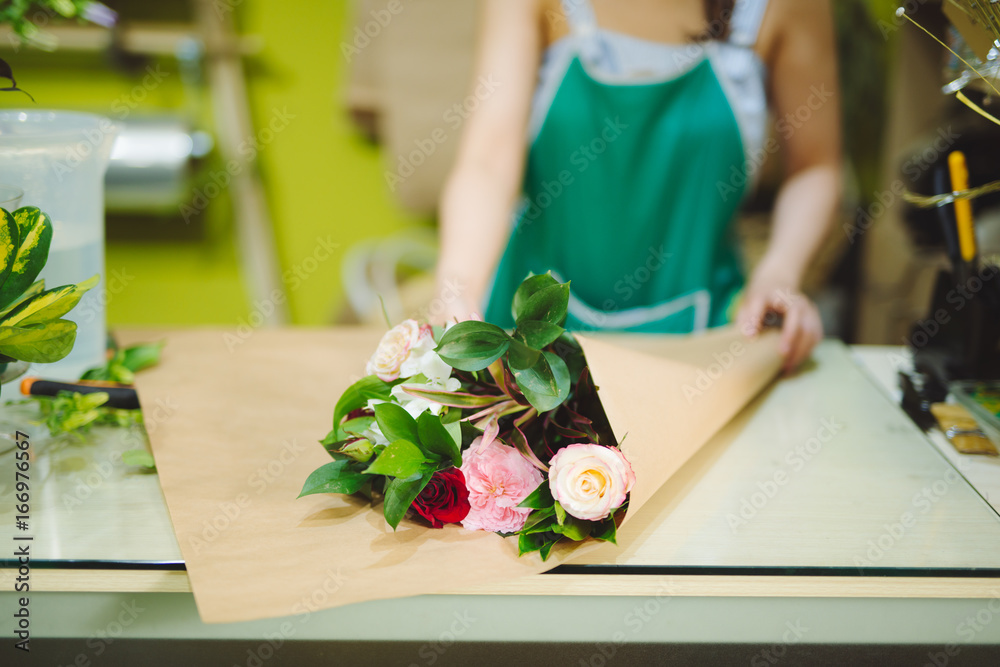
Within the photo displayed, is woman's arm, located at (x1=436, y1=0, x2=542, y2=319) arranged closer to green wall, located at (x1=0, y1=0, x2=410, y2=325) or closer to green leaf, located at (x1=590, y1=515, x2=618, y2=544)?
green leaf, located at (x1=590, y1=515, x2=618, y2=544)

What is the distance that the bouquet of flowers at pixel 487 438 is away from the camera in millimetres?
486

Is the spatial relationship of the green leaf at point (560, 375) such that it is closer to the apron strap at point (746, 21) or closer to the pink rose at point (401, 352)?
the pink rose at point (401, 352)

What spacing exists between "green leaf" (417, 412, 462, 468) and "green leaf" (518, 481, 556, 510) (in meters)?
0.06

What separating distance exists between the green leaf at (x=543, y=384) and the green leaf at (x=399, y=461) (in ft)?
0.31

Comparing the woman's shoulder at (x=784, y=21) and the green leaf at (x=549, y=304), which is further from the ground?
the woman's shoulder at (x=784, y=21)

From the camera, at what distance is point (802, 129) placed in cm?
113

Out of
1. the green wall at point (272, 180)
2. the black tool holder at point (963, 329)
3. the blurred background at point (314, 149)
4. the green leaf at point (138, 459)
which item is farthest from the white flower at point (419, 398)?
the green wall at point (272, 180)

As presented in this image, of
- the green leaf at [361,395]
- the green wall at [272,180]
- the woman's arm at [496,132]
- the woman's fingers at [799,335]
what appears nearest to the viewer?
the green leaf at [361,395]

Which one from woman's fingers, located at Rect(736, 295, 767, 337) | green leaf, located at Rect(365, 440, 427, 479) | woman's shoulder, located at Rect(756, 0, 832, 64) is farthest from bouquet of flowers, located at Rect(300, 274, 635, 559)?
woman's shoulder, located at Rect(756, 0, 832, 64)

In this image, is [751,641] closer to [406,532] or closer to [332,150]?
[406,532]

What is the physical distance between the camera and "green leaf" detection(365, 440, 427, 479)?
490 millimetres

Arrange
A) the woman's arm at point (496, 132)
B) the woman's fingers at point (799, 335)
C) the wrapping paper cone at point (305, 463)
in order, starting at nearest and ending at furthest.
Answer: the wrapping paper cone at point (305, 463) < the woman's fingers at point (799, 335) < the woman's arm at point (496, 132)

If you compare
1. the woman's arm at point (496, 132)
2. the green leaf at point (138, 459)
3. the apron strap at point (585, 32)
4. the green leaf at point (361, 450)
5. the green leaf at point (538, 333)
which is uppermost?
the apron strap at point (585, 32)

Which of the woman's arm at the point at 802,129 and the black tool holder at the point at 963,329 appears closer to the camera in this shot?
the black tool holder at the point at 963,329
